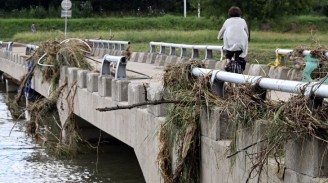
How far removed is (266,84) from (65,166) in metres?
9.44

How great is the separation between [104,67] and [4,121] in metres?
10.5

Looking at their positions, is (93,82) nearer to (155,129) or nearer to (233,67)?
(233,67)

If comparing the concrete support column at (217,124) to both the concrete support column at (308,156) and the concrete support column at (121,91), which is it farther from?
the concrete support column at (121,91)

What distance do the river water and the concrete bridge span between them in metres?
1.04

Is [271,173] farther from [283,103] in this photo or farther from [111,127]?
[111,127]

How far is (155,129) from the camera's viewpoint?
1031 cm

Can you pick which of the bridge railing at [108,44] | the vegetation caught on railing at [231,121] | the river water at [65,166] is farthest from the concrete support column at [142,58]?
the vegetation caught on railing at [231,121]

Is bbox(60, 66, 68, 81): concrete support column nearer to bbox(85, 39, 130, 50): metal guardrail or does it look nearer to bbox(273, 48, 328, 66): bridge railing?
bbox(273, 48, 328, 66): bridge railing

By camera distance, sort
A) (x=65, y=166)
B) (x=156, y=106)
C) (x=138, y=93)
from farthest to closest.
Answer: (x=65, y=166) < (x=138, y=93) < (x=156, y=106)

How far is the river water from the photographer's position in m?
14.9

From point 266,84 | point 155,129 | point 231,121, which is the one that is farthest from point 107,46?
point 266,84

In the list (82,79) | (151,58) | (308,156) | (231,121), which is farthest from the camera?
(151,58)

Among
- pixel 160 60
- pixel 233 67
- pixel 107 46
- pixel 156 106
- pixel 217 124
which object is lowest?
pixel 107 46

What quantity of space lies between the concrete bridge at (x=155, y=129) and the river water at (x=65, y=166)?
1.04 meters
